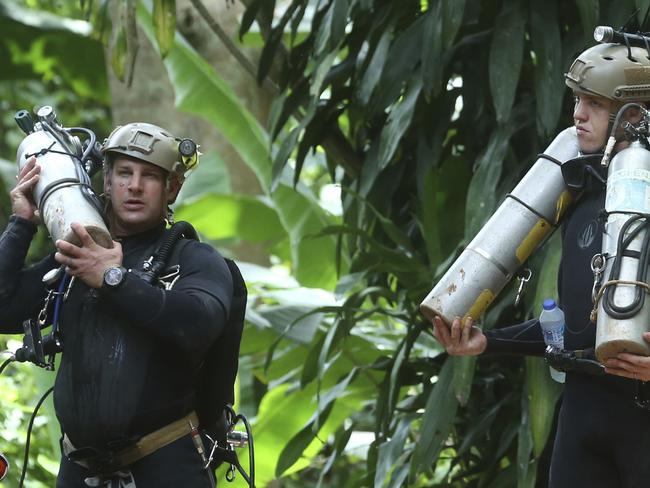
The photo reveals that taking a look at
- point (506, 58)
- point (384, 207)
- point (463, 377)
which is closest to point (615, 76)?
point (506, 58)

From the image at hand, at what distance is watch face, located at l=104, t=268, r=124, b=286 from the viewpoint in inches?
138

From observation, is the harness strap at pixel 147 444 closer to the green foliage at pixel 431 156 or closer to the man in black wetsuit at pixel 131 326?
the man in black wetsuit at pixel 131 326

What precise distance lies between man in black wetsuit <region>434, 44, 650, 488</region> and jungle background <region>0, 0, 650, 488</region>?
110 centimetres

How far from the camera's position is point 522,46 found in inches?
203

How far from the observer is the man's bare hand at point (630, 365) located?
329 cm

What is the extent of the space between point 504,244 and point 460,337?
0.93 feet

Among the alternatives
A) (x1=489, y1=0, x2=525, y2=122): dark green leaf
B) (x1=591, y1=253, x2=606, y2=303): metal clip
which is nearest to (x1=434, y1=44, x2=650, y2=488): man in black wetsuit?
(x1=591, y1=253, x2=606, y2=303): metal clip

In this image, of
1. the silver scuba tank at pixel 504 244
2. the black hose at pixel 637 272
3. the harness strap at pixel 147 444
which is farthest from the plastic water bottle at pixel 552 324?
the harness strap at pixel 147 444

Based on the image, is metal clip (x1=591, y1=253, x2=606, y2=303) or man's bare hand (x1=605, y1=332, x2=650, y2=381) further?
metal clip (x1=591, y1=253, x2=606, y2=303)

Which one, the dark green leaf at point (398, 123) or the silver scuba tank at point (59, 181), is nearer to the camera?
the silver scuba tank at point (59, 181)

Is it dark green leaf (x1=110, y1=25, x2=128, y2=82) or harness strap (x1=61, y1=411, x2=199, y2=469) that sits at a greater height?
dark green leaf (x1=110, y1=25, x2=128, y2=82)

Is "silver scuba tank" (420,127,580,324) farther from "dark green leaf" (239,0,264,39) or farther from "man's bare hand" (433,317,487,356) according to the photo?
"dark green leaf" (239,0,264,39)

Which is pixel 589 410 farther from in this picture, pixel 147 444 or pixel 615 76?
pixel 147 444

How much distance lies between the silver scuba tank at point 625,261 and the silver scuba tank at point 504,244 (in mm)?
248
